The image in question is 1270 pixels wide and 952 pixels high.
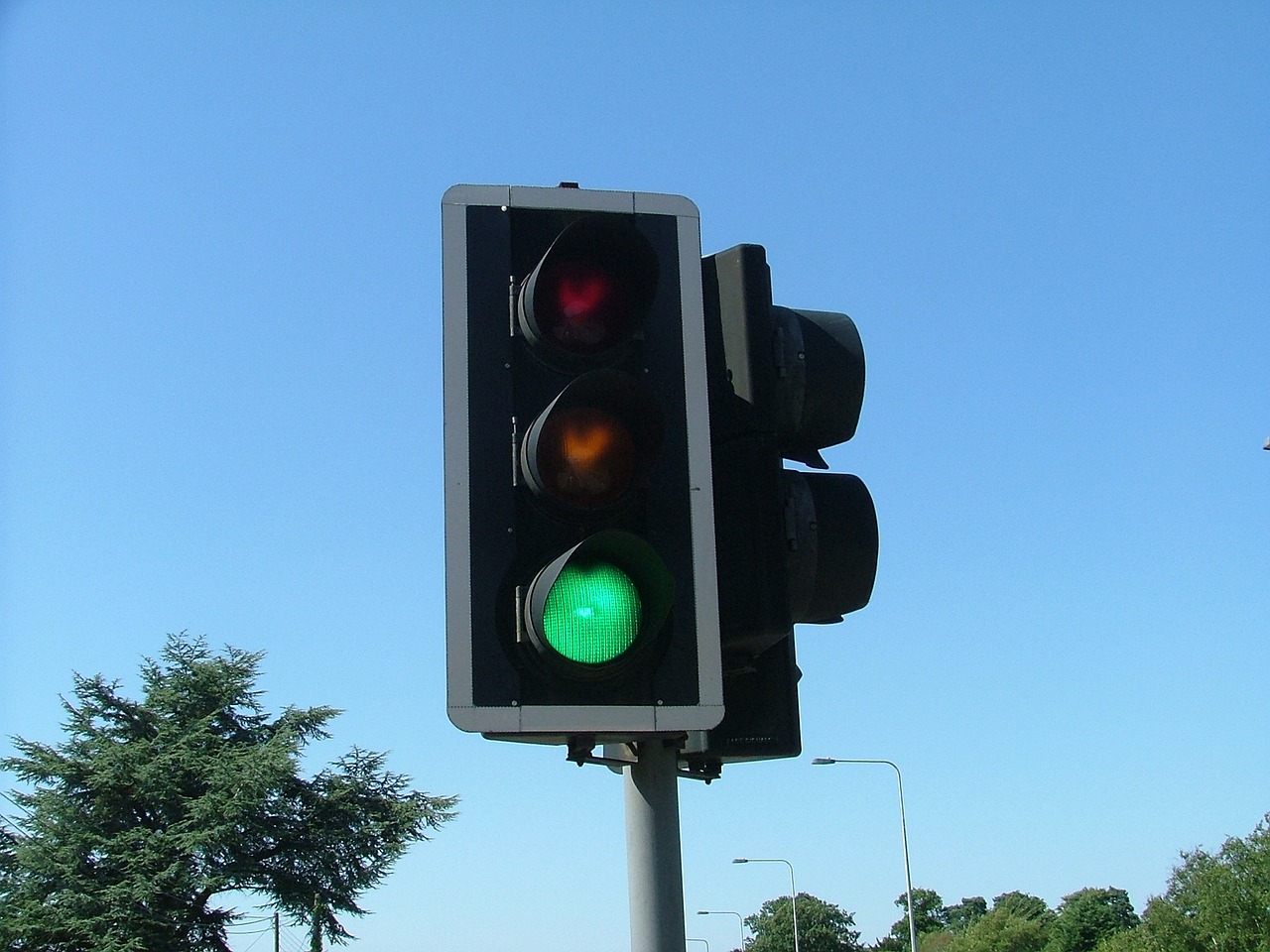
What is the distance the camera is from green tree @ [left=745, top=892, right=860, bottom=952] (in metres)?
102

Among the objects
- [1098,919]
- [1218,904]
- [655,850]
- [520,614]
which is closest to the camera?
[520,614]

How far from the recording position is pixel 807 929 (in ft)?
340

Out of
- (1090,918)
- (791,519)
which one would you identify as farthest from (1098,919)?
(791,519)

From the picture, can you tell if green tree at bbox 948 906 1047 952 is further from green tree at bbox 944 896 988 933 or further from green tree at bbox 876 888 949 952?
green tree at bbox 944 896 988 933

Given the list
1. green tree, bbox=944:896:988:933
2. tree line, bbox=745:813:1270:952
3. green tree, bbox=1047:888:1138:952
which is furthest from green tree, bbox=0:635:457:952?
green tree, bbox=944:896:988:933

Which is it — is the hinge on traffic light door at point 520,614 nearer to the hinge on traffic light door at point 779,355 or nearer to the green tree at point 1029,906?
the hinge on traffic light door at point 779,355

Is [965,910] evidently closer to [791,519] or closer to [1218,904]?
[1218,904]

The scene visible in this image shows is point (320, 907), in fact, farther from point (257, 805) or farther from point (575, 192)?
point (575, 192)

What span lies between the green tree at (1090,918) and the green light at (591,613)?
77.1 m

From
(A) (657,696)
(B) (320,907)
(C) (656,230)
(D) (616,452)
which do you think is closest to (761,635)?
(A) (657,696)

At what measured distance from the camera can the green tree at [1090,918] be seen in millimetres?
76375

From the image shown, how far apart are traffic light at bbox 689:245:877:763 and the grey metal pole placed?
0.65ft

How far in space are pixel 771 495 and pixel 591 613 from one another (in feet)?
1.93

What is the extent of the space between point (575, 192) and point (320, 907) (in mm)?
40384
